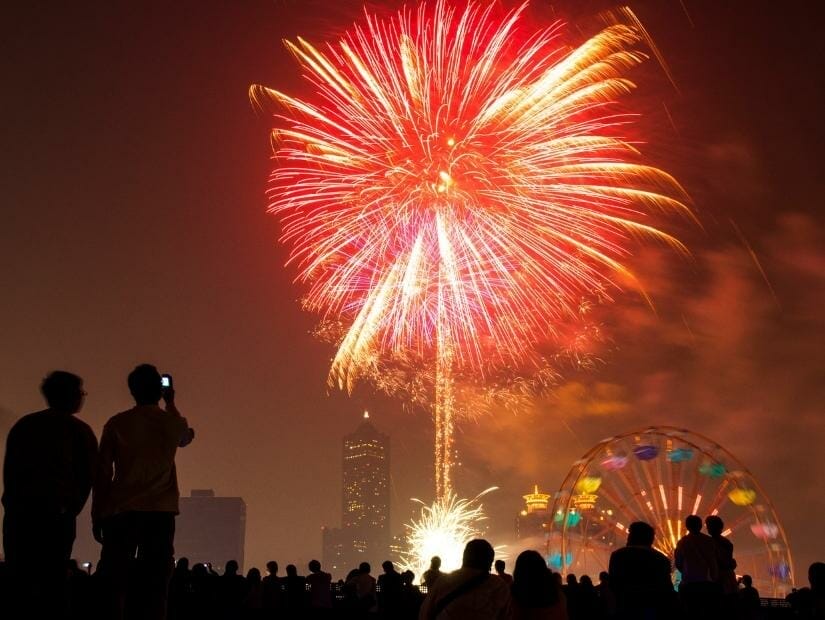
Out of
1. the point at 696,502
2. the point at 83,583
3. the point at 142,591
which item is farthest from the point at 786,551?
the point at 142,591

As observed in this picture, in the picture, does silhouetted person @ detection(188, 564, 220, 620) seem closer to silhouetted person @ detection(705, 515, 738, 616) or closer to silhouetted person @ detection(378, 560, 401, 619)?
silhouetted person @ detection(378, 560, 401, 619)

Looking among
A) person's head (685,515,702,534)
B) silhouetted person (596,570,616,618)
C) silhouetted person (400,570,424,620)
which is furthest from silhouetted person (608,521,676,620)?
silhouetted person (400,570,424,620)

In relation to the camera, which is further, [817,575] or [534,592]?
[817,575]

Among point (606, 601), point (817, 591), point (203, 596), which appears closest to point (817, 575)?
point (817, 591)

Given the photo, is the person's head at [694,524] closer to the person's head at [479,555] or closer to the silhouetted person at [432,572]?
the silhouetted person at [432,572]

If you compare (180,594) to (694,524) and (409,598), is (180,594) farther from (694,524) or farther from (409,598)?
(694,524)

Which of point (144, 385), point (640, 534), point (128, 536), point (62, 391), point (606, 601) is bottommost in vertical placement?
point (606, 601)

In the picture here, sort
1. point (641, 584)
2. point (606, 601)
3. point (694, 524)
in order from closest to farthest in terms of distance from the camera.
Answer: point (641, 584) → point (694, 524) → point (606, 601)

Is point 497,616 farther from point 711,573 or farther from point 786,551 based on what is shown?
point 786,551
